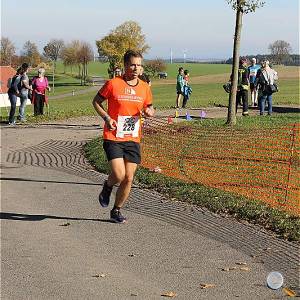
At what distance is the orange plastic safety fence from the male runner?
226 centimetres

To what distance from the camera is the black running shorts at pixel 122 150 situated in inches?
278

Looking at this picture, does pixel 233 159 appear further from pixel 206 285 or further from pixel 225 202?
pixel 206 285

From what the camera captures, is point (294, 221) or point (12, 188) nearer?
point (294, 221)

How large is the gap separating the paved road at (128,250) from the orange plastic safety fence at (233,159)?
5.20 feet

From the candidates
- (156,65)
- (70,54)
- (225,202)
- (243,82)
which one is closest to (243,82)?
(243,82)

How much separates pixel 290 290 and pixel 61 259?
6.99 ft

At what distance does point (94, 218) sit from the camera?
24.5 feet

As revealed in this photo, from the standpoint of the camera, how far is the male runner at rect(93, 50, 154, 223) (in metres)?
7.02

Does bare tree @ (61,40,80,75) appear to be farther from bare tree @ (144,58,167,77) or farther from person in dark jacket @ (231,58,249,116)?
person in dark jacket @ (231,58,249,116)

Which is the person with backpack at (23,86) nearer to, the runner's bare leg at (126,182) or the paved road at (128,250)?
the paved road at (128,250)

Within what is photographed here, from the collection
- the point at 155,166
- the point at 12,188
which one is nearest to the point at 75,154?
the point at 155,166

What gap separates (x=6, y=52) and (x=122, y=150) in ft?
366

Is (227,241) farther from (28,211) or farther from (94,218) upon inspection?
(28,211)

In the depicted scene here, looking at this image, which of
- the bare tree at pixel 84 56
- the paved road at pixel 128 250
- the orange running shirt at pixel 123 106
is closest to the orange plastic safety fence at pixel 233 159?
the paved road at pixel 128 250
